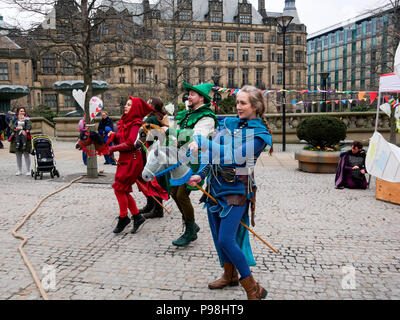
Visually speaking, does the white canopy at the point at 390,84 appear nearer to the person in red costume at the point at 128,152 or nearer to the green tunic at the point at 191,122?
the green tunic at the point at 191,122

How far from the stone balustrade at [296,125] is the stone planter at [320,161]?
6179 millimetres

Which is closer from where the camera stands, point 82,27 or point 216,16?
point 82,27

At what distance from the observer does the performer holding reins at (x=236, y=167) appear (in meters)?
3.22

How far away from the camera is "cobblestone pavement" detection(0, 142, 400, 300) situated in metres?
3.84

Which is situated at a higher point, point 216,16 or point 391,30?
point 216,16

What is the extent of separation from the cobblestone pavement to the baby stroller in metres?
2.00

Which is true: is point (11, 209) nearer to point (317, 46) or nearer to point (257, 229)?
point (257, 229)

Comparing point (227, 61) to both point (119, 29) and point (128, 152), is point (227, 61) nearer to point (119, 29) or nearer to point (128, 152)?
point (119, 29)

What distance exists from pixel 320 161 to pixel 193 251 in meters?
7.04

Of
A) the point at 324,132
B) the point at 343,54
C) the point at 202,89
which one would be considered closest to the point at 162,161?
the point at 202,89

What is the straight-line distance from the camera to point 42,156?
34.0 feet

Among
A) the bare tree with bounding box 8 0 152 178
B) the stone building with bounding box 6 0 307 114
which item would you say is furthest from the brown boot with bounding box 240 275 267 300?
the stone building with bounding box 6 0 307 114

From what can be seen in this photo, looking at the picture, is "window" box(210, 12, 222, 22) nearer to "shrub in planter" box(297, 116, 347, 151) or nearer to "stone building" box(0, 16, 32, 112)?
"stone building" box(0, 16, 32, 112)

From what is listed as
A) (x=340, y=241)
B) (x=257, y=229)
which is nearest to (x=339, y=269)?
(x=340, y=241)
